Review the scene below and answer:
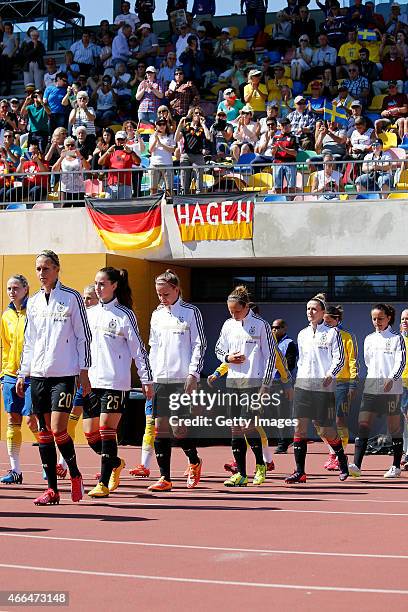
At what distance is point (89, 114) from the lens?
82.9 feet

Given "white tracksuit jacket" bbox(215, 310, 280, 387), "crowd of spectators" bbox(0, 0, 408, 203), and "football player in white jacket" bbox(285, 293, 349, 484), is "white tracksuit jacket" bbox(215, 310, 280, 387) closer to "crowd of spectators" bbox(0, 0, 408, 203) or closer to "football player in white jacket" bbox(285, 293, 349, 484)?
"football player in white jacket" bbox(285, 293, 349, 484)

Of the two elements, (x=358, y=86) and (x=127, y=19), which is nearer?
(x=358, y=86)

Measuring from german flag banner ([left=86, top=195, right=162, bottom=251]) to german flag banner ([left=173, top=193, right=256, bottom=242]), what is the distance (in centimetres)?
45

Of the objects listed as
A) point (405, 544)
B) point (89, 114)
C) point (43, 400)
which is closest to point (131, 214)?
point (89, 114)

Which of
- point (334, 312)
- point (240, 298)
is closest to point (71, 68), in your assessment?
point (334, 312)

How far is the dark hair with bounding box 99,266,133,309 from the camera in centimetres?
1120

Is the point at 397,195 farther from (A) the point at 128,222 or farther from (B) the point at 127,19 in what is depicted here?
(B) the point at 127,19

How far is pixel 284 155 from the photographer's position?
21.8 metres

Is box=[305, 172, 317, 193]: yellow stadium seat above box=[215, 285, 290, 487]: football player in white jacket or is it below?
above

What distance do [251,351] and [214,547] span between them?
465 centimetres

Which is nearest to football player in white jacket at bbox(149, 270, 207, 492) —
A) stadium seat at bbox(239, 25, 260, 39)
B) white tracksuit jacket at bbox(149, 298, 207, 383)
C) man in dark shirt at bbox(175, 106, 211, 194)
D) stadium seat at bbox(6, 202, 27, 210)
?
white tracksuit jacket at bbox(149, 298, 207, 383)

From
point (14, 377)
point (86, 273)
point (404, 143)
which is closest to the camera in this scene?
point (14, 377)

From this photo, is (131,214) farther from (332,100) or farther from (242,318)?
(242,318)

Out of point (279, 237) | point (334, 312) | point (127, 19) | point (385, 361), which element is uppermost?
point (127, 19)
